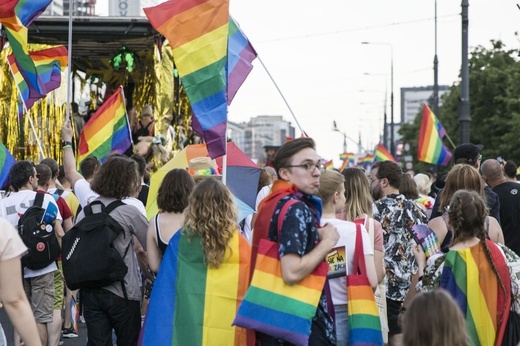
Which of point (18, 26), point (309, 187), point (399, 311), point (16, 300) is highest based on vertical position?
point (18, 26)

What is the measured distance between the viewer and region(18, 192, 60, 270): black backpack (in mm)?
8742

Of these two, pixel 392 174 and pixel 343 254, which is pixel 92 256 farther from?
pixel 392 174

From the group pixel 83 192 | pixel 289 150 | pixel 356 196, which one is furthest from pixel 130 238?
pixel 289 150

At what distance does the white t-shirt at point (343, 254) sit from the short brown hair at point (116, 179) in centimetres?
166

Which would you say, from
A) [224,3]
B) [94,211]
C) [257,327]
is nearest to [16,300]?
[257,327]

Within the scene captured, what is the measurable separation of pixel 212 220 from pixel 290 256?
0.93 m

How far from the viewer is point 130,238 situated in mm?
7074

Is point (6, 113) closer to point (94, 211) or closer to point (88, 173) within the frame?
point (88, 173)

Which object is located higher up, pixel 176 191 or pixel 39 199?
pixel 176 191

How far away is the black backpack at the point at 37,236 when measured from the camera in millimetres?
8742

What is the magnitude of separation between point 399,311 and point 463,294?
6.26ft

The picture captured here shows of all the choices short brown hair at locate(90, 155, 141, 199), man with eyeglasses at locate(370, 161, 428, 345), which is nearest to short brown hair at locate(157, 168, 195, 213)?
short brown hair at locate(90, 155, 141, 199)

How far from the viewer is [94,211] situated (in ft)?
23.1

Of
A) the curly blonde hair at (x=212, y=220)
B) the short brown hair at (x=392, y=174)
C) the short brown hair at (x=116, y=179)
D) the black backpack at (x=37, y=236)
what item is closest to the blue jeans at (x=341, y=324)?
the curly blonde hair at (x=212, y=220)
